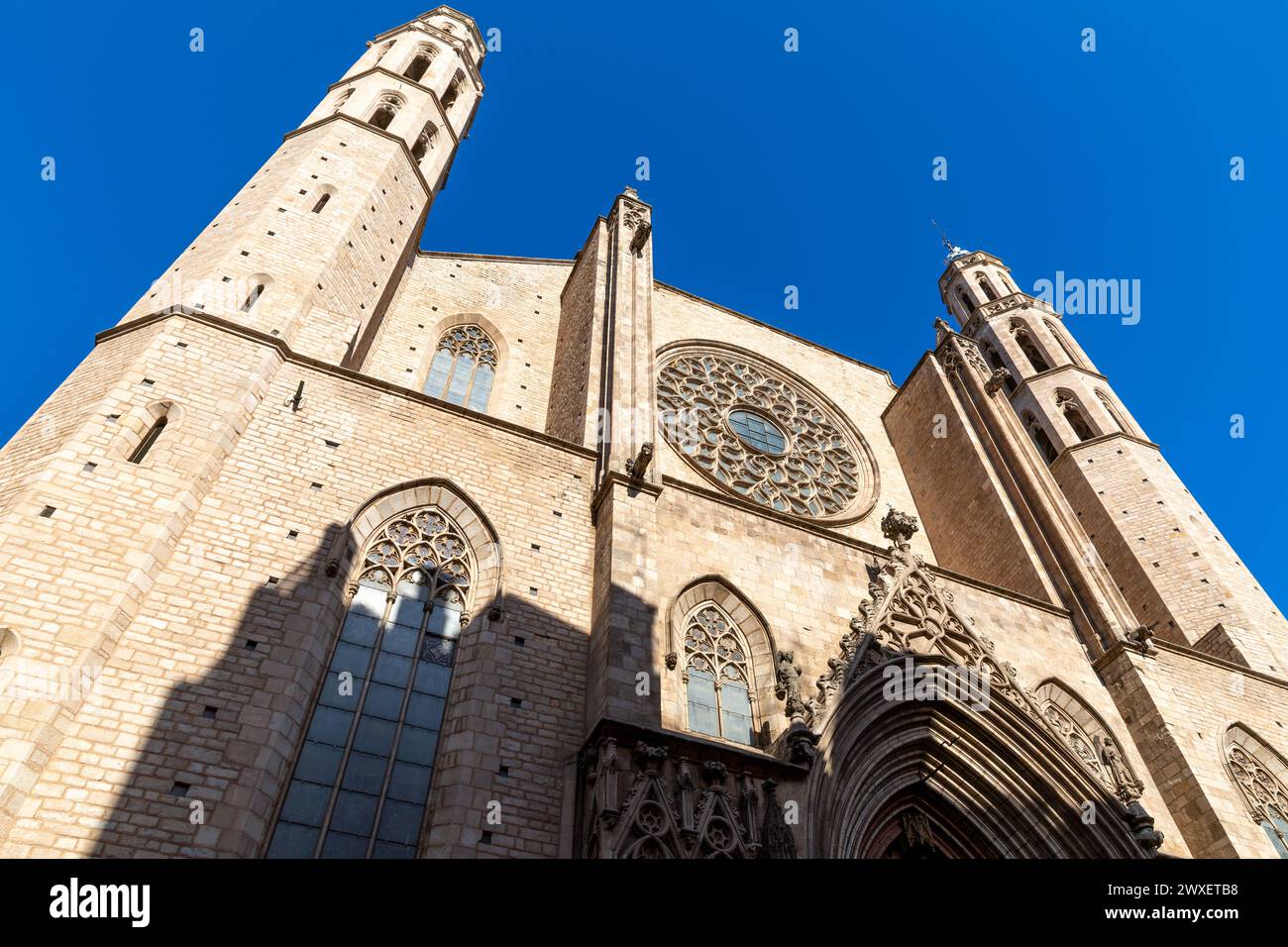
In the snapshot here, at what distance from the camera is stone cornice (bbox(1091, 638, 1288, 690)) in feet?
34.6

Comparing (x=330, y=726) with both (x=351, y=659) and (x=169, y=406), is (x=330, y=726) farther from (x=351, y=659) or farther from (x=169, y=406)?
(x=169, y=406)

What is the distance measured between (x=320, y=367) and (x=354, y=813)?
4742 millimetres

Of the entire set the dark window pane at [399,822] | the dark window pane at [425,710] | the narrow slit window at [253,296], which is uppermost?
the narrow slit window at [253,296]

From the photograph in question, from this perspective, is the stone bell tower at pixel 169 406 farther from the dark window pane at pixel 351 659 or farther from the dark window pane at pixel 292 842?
the dark window pane at pixel 351 659

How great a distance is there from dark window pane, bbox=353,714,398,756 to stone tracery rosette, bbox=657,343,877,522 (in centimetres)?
738

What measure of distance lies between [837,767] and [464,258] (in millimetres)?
11449

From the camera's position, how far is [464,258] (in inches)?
608

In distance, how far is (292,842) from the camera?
5.84 meters

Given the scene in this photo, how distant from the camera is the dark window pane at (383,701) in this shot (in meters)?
6.75

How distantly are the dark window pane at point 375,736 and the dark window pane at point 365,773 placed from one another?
0.06m

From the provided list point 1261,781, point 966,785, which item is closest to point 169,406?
point 966,785

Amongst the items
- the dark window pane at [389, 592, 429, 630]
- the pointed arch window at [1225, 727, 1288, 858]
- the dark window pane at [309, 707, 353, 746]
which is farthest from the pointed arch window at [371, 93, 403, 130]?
the pointed arch window at [1225, 727, 1288, 858]

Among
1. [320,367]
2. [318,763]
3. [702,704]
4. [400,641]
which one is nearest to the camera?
[318,763]

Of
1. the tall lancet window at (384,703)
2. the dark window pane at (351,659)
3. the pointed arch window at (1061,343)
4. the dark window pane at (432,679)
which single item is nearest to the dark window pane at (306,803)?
the tall lancet window at (384,703)
